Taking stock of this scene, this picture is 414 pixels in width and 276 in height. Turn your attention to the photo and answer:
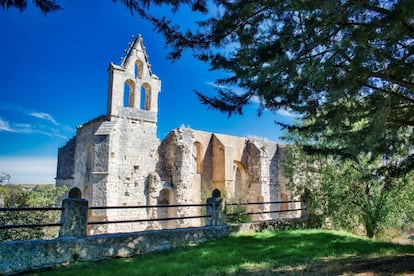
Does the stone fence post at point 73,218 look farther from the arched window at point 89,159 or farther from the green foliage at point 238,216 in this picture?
→ the arched window at point 89,159

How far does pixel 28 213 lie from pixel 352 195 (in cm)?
1256

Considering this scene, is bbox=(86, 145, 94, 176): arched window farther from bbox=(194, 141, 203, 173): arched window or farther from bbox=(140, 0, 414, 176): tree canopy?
bbox=(140, 0, 414, 176): tree canopy

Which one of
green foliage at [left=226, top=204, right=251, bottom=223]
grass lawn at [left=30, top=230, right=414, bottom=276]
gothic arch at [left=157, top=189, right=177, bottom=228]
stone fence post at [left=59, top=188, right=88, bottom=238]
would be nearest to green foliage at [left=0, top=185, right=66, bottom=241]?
gothic arch at [left=157, top=189, right=177, bottom=228]

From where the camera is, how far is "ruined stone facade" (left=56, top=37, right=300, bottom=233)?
1586 cm

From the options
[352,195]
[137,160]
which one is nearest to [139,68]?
[137,160]

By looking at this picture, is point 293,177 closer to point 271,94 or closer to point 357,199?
point 357,199

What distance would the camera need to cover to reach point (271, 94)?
5.83 meters

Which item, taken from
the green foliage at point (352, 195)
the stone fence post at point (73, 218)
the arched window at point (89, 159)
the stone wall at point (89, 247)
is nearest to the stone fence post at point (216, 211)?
the stone wall at point (89, 247)

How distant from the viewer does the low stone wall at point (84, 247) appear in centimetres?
610

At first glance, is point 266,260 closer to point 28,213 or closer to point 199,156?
point 28,213

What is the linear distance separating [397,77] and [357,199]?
8.59 meters

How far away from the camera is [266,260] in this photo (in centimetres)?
702

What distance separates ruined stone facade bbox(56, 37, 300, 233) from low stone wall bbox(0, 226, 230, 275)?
726cm

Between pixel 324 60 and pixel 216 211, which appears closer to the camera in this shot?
pixel 324 60
